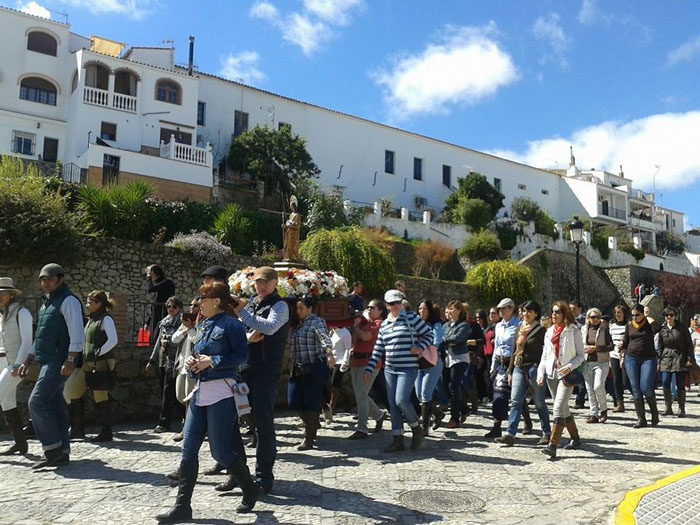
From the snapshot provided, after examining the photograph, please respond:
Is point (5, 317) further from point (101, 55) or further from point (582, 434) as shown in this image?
point (101, 55)

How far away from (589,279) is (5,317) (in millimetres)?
33199

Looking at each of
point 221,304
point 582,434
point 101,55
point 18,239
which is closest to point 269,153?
point 101,55

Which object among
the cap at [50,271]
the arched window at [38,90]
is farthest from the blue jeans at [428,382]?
the arched window at [38,90]

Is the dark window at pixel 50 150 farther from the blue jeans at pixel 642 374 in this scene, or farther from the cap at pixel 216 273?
the blue jeans at pixel 642 374

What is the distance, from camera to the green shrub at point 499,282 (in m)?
28.1

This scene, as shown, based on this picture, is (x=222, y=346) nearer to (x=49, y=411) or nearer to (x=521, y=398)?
(x=49, y=411)

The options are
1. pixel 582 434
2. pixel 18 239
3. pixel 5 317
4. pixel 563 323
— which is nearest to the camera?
pixel 5 317

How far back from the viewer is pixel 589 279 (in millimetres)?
35156

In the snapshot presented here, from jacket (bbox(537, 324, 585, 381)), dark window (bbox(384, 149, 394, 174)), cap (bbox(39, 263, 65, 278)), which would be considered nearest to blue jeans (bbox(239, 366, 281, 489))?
cap (bbox(39, 263, 65, 278))

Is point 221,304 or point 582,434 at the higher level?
point 221,304

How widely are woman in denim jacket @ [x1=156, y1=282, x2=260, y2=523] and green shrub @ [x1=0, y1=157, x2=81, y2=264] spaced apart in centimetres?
1230

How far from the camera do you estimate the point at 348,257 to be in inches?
883

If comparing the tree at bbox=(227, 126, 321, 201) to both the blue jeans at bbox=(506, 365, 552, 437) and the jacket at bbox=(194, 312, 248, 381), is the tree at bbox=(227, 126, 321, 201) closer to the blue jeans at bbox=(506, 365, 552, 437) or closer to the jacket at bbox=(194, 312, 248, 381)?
the blue jeans at bbox=(506, 365, 552, 437)

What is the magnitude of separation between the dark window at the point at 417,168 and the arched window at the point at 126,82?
21016 millimetres
